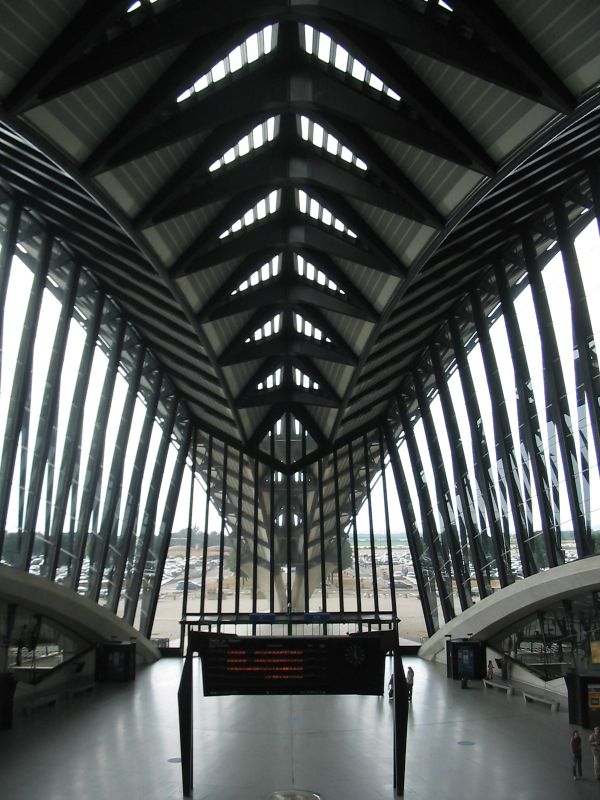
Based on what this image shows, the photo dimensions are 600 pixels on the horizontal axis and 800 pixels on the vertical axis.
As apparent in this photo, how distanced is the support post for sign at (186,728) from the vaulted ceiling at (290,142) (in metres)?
9.30

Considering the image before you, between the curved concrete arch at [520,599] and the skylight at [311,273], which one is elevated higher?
the skylight at [311,273]

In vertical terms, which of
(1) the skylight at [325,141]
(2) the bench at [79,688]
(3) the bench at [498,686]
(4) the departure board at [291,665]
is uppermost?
(1) the skylight at [325,141]

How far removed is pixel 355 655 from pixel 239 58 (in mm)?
11723

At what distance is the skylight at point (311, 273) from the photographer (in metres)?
22.8

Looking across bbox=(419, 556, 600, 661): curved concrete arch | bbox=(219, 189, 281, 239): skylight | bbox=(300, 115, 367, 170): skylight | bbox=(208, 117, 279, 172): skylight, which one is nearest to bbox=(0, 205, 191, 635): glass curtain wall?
bbox=(219, 189, 281, 239): skylight

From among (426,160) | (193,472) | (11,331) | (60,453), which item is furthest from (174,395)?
(426,160)

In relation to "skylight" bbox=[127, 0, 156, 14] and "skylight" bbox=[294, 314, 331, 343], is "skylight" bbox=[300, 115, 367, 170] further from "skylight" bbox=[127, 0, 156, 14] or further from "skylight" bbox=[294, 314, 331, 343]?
"skylight" bbox=[294, 314, 331, 343]

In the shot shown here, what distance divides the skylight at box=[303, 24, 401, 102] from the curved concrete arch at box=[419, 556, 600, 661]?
13.6 m

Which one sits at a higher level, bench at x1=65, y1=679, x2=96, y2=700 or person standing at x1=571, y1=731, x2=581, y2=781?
person standing at x1=571, y1=731, x2=581, y2=781

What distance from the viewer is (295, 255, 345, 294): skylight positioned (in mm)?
22847

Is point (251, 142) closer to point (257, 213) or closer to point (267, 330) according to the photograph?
point (257, 213)

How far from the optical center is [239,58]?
13430 millimetres

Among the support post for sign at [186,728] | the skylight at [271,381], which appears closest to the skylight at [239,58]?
the support post for sign at [186,728]

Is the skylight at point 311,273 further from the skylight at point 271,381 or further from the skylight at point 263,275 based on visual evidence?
the skylight at point 271,381
